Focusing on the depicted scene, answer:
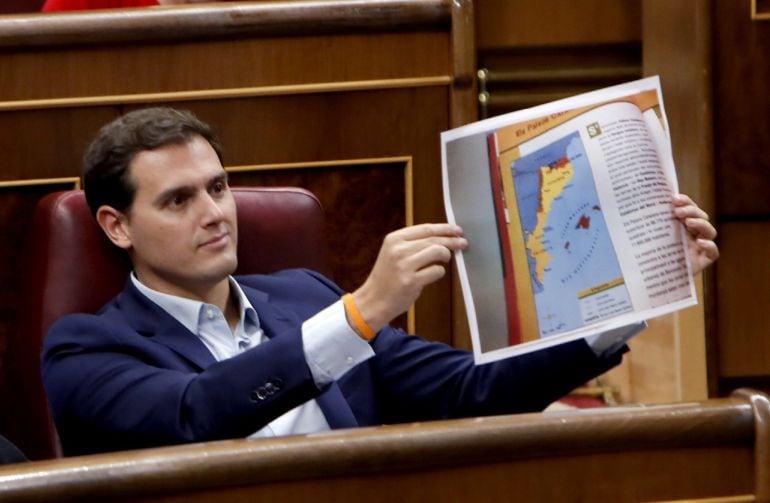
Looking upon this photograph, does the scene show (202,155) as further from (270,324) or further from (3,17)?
(3,17)

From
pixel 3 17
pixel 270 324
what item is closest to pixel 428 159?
pixel 270 324

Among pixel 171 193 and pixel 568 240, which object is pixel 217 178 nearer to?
pixel 171 193

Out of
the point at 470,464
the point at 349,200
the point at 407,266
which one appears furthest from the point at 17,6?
the point at 470,464

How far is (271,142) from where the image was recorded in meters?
1.59

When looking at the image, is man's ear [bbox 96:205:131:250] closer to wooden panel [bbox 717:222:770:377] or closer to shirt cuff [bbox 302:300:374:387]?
shirt cuff [bbox 302:300:374:387]

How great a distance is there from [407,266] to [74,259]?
1.31ft

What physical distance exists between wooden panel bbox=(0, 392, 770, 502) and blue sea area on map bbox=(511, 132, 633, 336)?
17 cm

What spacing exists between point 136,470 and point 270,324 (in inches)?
20.4

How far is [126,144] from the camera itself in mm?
1282

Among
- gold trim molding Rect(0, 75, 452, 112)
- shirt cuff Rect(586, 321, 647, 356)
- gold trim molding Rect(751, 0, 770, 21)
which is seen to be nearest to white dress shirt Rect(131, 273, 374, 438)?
shirt cuff Rect(586, 321, 647, 356)

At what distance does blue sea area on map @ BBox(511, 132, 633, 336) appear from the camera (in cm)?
105

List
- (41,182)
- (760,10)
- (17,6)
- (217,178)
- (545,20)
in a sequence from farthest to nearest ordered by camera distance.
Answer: (17,6) < (545,20) < (760,10) < (41,182) < (217,178)

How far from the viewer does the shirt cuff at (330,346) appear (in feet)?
3.51

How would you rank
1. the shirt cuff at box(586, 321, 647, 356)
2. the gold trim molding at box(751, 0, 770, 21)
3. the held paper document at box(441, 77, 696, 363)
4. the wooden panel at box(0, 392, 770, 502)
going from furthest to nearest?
the gold trim molding at box(751, 0, 770, 21) → the shirt cuff at box(586, 321, 647, 356) → the held paper document at box(441, 77, 696, 363) → the wooden panel at box(0, 392, 770, 502)
